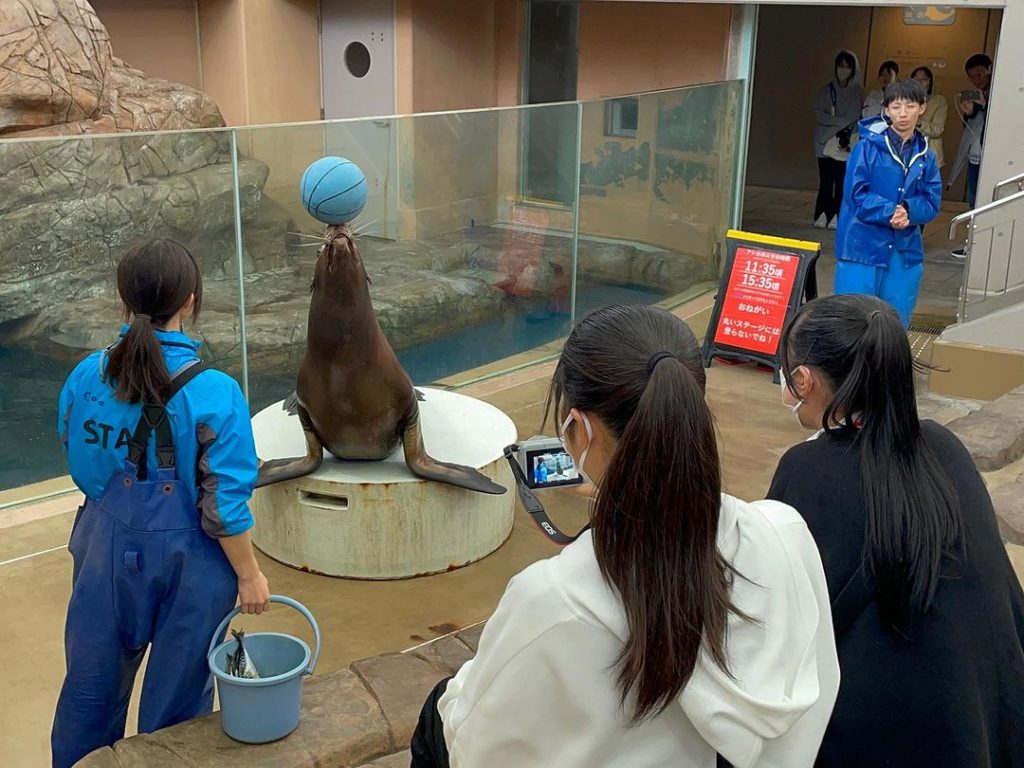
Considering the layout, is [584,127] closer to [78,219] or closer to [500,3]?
[78,219]

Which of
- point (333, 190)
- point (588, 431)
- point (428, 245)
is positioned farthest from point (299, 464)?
point (588, 431)

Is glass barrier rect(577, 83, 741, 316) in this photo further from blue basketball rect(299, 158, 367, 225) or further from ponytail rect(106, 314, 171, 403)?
ponytail rect(106, 314, 171, 403)

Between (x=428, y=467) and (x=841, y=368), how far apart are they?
273 centimetres

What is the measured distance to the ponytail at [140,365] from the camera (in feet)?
8.20

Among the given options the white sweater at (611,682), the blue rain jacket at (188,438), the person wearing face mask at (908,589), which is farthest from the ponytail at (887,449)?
the blue rain jacket at (188,438)

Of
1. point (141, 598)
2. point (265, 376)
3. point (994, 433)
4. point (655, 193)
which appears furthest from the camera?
point (655, 193)

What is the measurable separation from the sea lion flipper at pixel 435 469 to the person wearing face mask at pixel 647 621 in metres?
3.07

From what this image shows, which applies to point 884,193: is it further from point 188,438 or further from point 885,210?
point 188,438

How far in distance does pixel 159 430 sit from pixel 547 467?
97 cm

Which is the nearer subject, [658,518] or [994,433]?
[658,518]

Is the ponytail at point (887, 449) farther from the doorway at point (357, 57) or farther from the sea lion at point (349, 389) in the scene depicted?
the doorway at point (357, 57)

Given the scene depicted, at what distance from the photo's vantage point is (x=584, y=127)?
7.96 metres

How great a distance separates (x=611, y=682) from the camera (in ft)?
4.41

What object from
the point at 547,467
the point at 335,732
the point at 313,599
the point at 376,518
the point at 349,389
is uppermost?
the point at 547,467
